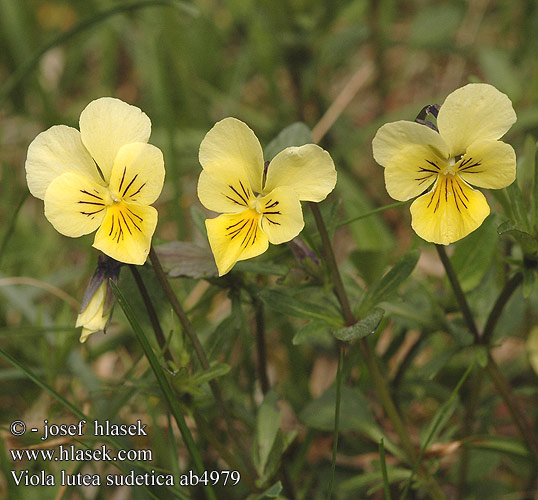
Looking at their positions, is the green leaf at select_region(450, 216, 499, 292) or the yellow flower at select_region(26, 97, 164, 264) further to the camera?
the green leaf at select_region(450, 216, 499, 292)

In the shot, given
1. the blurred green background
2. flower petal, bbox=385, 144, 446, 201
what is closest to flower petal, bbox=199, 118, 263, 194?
flower petal, bbox=385, 144, 446, 201

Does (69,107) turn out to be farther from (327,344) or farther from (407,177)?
(407,177)

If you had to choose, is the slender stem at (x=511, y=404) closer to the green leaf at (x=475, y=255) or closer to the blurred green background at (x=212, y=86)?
the green leaf at (x=475, y=255)

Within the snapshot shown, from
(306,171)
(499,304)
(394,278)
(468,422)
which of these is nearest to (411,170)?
(306,171)

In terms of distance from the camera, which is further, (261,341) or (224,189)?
(261,341)

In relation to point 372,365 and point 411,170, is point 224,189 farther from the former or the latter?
point 372,365

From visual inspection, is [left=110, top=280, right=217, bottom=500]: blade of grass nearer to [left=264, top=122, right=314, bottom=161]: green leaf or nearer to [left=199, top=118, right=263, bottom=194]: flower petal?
[left=199, top=118, right=263, bottom=194]: flower petal
